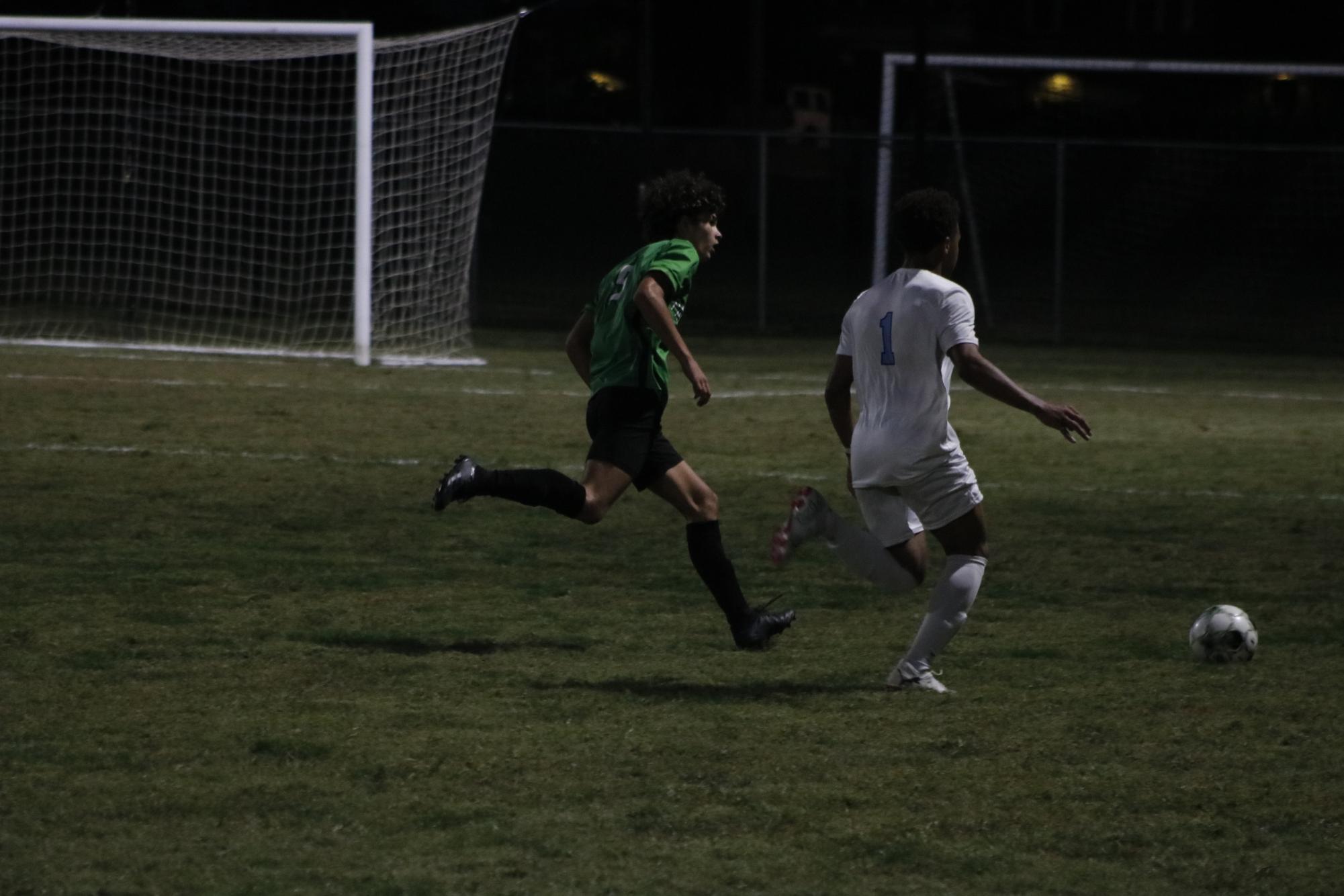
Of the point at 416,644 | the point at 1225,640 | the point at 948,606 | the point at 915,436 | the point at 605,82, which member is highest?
the point at 605,82

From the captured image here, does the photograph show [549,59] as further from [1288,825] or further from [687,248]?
[1288,825]

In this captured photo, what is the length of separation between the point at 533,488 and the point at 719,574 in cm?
71

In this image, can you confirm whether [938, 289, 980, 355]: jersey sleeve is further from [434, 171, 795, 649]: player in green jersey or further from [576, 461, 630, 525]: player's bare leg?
[576, 461, 630, 525]: player's bare leg

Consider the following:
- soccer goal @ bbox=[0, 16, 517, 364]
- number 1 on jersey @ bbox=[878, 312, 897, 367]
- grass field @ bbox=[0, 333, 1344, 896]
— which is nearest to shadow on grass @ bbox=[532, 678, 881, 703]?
grass field @ bbox=[0, 333, 1344, 896]

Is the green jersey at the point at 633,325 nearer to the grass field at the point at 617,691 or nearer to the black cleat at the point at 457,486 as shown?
the black cleat at the point at 457,486

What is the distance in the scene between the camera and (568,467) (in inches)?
416

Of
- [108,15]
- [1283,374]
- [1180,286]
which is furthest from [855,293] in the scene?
[108,15]

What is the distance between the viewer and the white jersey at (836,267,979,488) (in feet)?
18.4

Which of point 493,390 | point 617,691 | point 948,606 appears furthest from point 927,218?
point 493,390

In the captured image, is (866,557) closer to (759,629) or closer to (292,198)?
(759,629)

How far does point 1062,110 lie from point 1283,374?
1864cm

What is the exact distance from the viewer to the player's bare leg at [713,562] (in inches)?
253

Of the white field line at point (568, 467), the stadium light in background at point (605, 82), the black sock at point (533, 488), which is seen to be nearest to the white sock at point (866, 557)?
the black sock at point (533, 488)

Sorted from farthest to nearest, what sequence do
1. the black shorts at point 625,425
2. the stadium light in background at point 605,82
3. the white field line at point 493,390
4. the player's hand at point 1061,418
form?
the stadium light in background at point 605,82 < the white field line at point 493,390 < the black shorts at point 625,425 < the player's hand at point 1061,418
